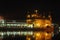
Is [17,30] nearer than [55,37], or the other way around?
[17,30]

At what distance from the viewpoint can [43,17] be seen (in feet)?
39.6

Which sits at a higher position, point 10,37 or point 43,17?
point 43,17

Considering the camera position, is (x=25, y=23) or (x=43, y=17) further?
(x=25, y=23)

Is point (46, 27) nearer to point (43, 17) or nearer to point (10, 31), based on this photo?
point (43, 17)

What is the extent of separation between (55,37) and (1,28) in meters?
2.43

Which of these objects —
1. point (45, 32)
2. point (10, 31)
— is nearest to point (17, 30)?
point (10, 31)

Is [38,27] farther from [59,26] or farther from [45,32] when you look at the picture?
[59,26]

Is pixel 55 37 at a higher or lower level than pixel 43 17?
lower

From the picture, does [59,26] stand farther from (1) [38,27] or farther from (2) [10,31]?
(2) [10,31]

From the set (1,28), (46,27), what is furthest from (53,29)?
(1,28)

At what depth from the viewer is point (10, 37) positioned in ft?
38.9

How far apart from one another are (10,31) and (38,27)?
1.17 meters

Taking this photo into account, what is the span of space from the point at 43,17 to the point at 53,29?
0.64 meters

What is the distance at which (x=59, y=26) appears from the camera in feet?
43.9
